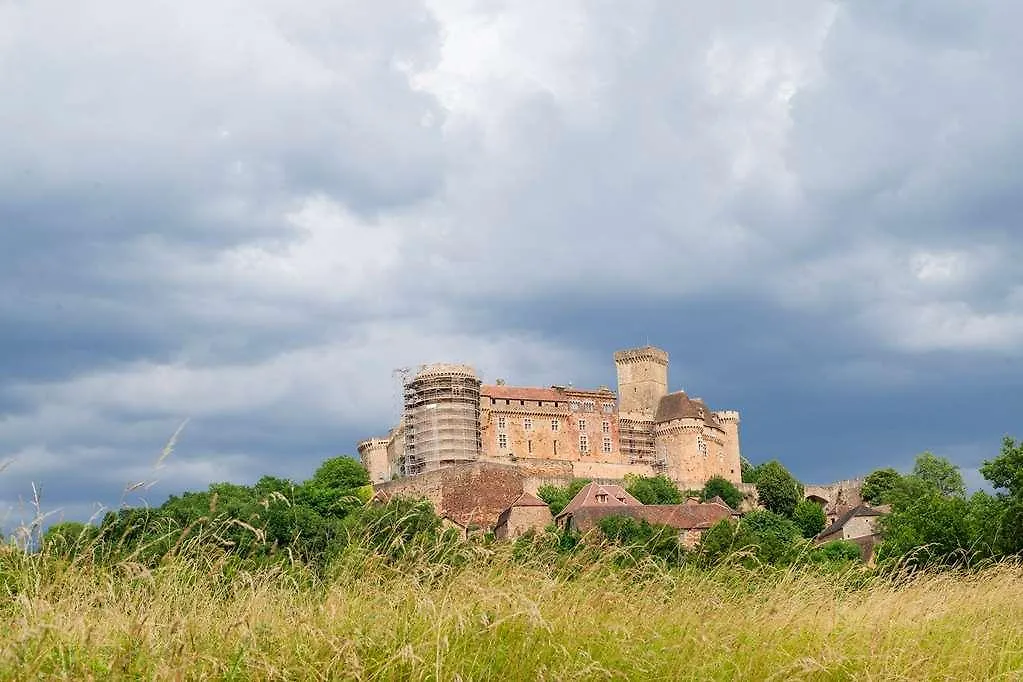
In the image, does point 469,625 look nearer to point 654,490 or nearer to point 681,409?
point 654,490

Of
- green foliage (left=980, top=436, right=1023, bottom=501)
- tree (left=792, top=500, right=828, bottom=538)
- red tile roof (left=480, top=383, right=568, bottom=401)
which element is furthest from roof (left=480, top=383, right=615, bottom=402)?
green foliage (left=980, top=436, right=1023, bottom=501)

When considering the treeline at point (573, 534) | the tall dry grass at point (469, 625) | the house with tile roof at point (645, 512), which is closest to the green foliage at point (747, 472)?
the treeline at point (573, 534)

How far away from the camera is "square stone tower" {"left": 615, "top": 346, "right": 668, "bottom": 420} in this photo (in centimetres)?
9962

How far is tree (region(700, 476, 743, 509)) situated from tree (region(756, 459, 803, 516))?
4.19 m

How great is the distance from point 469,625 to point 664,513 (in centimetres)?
5059

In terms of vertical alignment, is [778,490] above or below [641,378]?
below

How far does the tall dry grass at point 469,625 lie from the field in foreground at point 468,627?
0.01 meters

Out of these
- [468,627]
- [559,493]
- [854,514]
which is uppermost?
[559,493]

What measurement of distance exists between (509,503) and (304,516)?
32.9 m

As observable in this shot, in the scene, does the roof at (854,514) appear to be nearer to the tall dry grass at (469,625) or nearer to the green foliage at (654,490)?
the green foliage at (654,490)

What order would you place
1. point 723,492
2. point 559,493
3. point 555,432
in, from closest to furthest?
point 559,493 < point 723,492 < point 555,432

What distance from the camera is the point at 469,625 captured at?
6.29 meters

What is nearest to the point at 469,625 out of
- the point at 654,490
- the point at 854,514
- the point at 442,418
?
the point at 854,514

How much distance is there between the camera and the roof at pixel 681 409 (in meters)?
93.4
